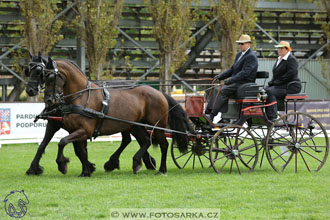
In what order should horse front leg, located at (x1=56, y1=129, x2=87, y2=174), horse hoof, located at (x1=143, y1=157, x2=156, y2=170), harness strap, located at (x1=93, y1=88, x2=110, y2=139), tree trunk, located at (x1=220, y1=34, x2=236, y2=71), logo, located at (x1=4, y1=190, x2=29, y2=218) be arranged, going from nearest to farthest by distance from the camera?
1. logo, located at (x1=4, y1=190, x2=29, y2=218)
2. horse front leg, located at (x1=56, y1=129, x2=87, y2=174)
3. harness strap, located at (x1=93, y1=88, x2=110, y2=139)
4. horse hoof, located at (x1=143, y1=157, x2=156, y2=170)
5. tree trunk, located at (x1=220, y1=34, x2=236, y2=71)

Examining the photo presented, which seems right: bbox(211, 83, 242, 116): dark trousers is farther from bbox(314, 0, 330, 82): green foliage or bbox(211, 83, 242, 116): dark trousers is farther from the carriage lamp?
bbox(314, 0, 330, 82): green foliage

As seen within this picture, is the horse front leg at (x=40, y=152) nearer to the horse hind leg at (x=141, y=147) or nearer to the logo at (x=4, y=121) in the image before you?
the horse hind leg at (x=141, y=147)

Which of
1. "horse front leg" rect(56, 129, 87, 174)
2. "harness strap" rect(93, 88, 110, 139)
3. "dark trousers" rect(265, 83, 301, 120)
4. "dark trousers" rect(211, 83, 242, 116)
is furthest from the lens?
"dark trousers" rect(265, 83, 301, 120)

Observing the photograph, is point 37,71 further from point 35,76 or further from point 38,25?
point 38,25

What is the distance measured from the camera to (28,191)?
8.58 m

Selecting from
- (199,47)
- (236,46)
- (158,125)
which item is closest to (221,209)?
(158,125)

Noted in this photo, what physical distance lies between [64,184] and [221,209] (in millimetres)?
2832

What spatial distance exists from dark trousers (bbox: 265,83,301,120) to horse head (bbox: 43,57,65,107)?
3.54m

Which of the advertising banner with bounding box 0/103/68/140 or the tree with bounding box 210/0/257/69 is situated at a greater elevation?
the tree with bounding box 210/0/257/69

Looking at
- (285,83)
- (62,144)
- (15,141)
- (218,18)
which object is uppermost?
(218,18)

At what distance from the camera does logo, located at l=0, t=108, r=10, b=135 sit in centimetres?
1659

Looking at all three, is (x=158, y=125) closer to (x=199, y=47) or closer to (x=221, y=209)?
(x=221, y=209)

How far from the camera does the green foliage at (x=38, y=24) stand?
20484 millimetres

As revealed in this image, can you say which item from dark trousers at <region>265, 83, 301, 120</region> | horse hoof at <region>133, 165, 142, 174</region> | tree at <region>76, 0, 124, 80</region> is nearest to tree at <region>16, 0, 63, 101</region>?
tree at <region>76, 0, 124, 80</region>
